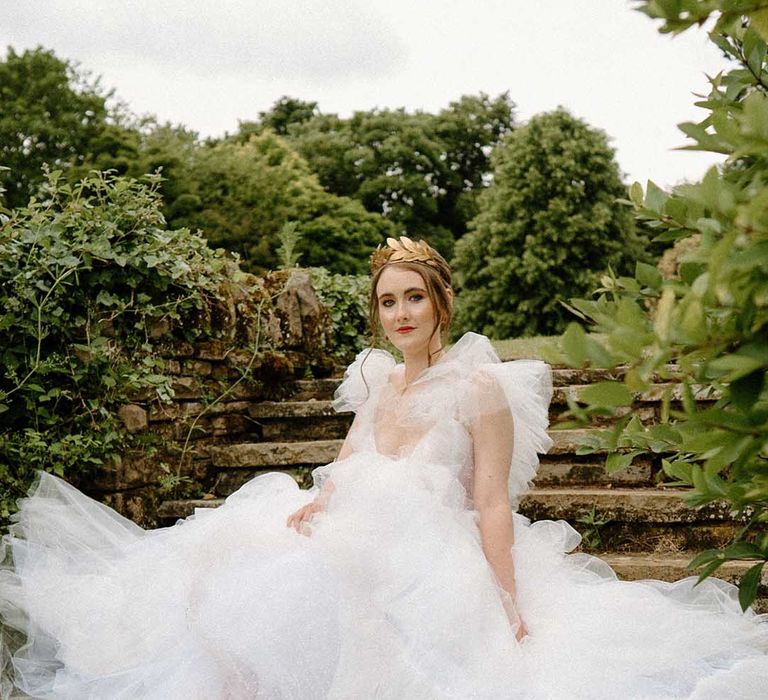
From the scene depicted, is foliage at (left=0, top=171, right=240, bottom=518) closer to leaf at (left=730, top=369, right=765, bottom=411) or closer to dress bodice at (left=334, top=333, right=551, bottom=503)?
dress bodice at (left=334, top=333, right=551, bottom=503)

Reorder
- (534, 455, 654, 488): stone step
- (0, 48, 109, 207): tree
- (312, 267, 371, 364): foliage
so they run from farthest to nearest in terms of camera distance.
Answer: (0, 48, 109, 207): tree < (312, 267, 371, 364): foliage < (534, 455, 654, 488): stone step

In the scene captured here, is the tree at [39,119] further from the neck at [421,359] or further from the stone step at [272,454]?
the neck at [421,359]

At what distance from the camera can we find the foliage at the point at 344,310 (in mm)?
7094

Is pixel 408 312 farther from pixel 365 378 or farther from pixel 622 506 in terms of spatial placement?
pixel 622 506

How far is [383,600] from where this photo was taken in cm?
219

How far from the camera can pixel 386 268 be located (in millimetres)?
2902

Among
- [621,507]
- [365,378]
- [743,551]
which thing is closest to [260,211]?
[621,507]

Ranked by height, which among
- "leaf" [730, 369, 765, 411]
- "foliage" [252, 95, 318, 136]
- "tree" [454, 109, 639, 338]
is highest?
"foliage" [252, 95, 318, 136]

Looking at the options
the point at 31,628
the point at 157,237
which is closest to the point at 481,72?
the point at 157,237

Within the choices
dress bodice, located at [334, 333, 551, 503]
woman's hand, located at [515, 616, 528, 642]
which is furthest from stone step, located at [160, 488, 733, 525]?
woman's hand, located at [515, 616, 528, 642]

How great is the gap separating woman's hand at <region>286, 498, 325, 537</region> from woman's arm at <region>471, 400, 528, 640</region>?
513 mm

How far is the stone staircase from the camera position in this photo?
3840 mm

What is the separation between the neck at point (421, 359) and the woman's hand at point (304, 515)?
1.82 feet

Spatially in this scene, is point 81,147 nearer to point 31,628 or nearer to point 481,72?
point 481,72
